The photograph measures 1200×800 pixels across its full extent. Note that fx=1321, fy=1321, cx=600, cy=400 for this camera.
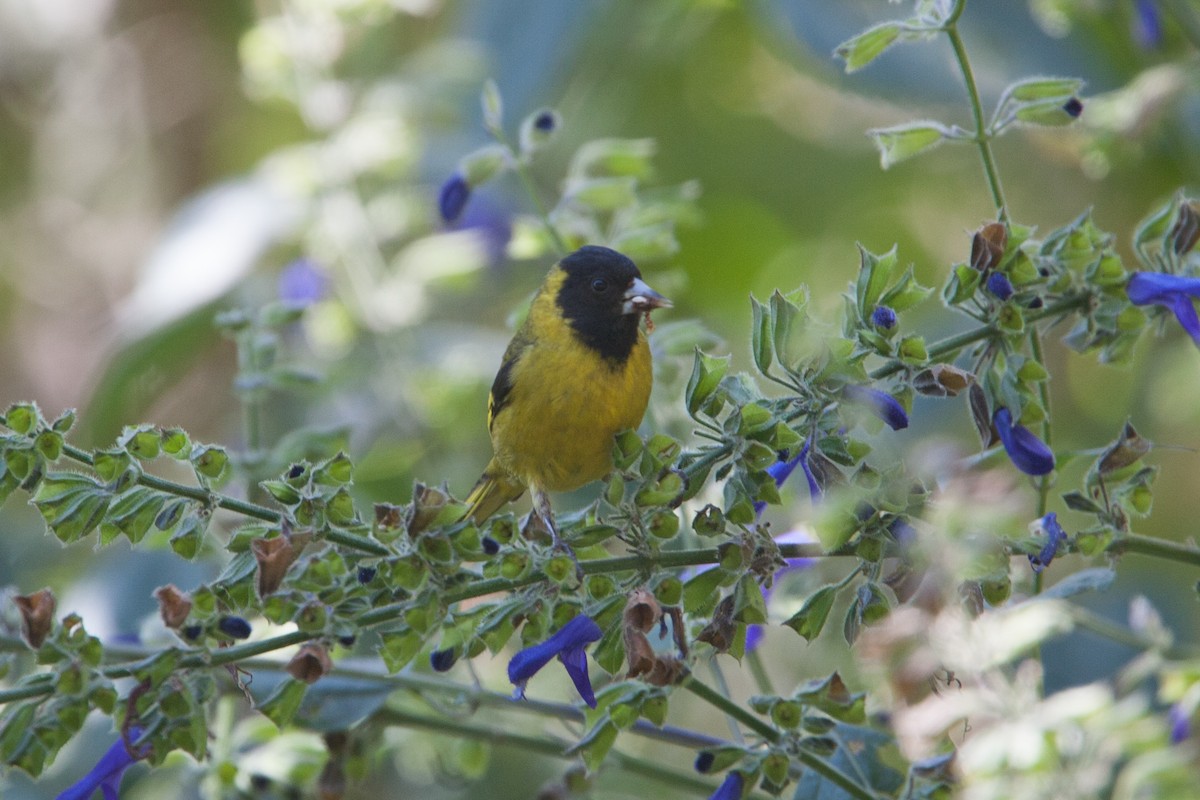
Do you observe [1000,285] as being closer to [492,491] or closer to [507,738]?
[507,738]

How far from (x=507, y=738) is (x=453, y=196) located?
636 millimetres

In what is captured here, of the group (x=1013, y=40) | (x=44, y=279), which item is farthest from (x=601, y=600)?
(x=44, y=279)

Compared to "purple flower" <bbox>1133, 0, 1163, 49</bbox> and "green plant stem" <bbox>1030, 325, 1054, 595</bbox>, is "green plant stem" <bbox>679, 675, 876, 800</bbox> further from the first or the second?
"purple flower" <bbox>1133, 0, 1163, 49</bbox>

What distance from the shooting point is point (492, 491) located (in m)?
1.83

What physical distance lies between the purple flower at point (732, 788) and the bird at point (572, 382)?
0.50 m

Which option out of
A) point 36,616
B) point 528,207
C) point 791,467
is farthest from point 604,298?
point 528,207

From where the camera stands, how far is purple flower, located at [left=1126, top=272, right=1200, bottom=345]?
1058 millimetres

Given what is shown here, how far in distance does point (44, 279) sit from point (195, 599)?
3289 mm

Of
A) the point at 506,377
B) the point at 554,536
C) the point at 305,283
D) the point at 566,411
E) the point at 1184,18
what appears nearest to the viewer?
the point at 554,536

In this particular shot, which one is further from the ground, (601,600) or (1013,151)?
(601,600)

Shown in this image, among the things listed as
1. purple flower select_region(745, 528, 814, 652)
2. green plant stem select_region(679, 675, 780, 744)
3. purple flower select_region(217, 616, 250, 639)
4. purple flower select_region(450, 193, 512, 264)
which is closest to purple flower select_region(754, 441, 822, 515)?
purple flower select_region(745, 528, 814, 652)

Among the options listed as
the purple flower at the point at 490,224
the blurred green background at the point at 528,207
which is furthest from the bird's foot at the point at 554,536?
the purple flower at the point at 490,224

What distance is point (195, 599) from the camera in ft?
3.20

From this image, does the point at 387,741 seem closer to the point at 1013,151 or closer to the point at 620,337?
the point at 620,337
